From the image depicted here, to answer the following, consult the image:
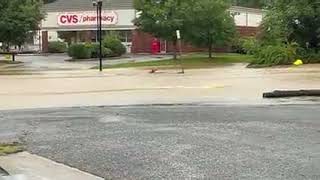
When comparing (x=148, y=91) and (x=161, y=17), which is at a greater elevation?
(x=161, y=17)

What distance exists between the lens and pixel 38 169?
8.46 m

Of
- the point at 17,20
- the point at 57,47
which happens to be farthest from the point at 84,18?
the point at 17,20

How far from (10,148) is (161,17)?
3911 cm

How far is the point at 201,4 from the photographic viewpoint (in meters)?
48.4

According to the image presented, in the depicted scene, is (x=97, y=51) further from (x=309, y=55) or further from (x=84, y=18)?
(x=309, y=55)

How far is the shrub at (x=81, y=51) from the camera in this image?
53.9 meters

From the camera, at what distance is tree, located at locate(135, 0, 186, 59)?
48062 mm

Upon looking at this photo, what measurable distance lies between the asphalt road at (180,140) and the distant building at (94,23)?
49.2 meters

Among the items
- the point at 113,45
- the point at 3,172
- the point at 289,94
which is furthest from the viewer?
the point at 113,45

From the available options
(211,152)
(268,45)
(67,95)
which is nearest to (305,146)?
(211,152)

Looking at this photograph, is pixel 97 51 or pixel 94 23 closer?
pixel 97 51

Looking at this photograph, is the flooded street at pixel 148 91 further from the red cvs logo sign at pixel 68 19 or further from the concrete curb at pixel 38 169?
the red cvs logo sign at pixel 68 19

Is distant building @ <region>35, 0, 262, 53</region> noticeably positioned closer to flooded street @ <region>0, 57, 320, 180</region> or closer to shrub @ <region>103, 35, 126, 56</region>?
shrub @ <region>103, 35, 126, 56</region>

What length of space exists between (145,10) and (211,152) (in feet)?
133
